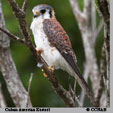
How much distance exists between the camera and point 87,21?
3803 millimetres

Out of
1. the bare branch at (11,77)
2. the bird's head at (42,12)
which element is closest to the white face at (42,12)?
the bird's head at (42,12)

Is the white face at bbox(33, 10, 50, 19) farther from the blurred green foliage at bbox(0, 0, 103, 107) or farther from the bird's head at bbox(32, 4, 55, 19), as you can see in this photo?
the blurred green foliage at bbox(0, 0, 103, 107)

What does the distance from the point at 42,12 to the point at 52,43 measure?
1.00ft

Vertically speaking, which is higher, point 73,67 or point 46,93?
point 73,67

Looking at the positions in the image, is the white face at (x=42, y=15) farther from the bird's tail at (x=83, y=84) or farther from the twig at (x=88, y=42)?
the twig at (x=88, y=42)

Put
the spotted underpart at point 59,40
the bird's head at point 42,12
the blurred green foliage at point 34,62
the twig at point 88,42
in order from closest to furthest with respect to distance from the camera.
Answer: the spotted underpart at point 59,40 → the bird's head at point 42,12 → the twig at point 88,42 → the blurred green foliage at point 34,62

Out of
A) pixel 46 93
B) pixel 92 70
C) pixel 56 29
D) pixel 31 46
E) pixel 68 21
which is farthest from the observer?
pixel 68 21

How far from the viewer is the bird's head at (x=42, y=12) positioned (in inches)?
117

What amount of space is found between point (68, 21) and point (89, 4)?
2.40ft

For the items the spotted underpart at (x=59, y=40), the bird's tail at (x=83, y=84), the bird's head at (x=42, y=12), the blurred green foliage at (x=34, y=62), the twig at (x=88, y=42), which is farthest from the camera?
the blurred green foliage at (x=34, y=62)

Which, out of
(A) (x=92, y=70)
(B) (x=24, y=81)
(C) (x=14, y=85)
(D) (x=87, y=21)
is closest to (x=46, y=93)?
(B) (x=24, y=81)

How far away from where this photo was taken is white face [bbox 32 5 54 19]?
2.96 meters

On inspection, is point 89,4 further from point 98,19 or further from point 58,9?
point 98,19

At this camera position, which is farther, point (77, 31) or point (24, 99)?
point (77, 31)
